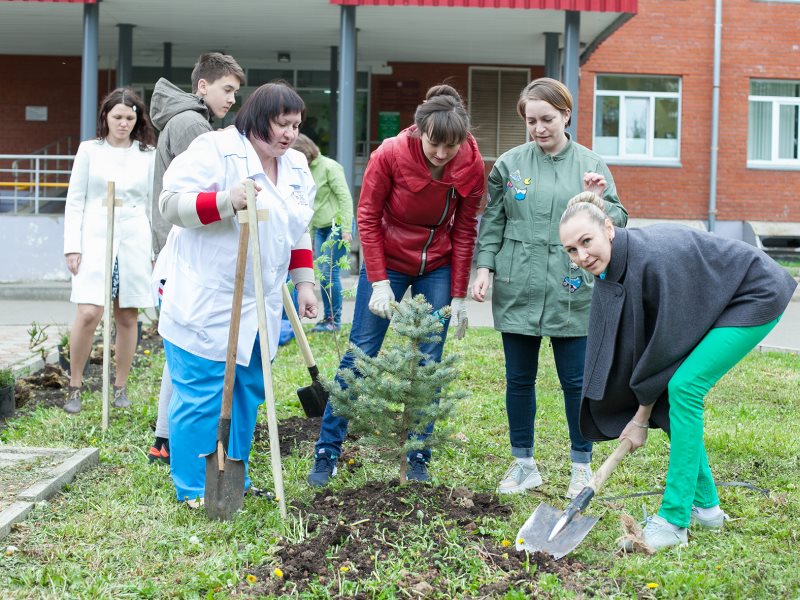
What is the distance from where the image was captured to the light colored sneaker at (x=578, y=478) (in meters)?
4.43

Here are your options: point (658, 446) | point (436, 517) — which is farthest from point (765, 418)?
point (436, 517)

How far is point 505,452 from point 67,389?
10.4 feet

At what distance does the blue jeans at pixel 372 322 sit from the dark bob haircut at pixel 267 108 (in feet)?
2.83

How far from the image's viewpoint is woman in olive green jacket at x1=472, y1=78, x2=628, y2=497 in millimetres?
4321

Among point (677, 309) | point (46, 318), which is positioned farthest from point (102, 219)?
point (46, 318)

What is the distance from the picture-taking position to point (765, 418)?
6.07 metres

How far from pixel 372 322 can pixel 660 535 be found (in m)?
1.56

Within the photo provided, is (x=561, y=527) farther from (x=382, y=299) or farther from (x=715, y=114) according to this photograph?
(x=715, y=114)

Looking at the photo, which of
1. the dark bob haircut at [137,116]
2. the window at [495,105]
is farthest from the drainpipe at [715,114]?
the dark bob haircut at [137,116]

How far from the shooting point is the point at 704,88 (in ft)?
62.5

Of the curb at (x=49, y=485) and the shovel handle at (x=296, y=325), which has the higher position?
the shovel handle at (x=296, y=325)

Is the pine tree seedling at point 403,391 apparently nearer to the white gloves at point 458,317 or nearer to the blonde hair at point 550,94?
the white gloves at point 458,317

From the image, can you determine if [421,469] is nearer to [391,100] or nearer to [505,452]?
[505,452]

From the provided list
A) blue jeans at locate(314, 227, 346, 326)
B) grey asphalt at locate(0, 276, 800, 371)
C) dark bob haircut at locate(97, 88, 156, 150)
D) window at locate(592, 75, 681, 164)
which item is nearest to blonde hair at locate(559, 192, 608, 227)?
blue jeans at locate(314, 227, 346, 326)
